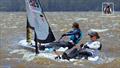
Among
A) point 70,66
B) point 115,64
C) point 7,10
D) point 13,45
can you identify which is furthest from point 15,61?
point 7,10

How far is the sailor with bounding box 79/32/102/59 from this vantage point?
1652 cm

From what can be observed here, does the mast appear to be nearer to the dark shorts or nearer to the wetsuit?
the dark shorts

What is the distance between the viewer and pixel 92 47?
54.3 ft

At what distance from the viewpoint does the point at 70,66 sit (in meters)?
16.4

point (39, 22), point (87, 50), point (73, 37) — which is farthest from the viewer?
point (73, 37)

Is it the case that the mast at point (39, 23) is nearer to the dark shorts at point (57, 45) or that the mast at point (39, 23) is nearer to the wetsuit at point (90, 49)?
the dark shorts at point (57, 45)

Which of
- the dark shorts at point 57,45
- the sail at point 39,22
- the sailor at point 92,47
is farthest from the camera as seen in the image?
the dark shorts at point 57,45

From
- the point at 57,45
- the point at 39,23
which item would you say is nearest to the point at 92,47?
the point at 57,45

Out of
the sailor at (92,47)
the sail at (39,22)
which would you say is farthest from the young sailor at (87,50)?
the sail at (39,22)

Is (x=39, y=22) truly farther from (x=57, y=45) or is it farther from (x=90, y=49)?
(x=90, y=49)

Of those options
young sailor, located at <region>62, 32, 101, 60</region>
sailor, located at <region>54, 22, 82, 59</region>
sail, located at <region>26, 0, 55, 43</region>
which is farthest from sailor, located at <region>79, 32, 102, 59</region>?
sail, located at <region>26, 0, 55, 43</region>

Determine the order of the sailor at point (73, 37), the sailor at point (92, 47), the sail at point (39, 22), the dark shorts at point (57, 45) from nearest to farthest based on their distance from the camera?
the sailor at point (92, 47) → the sail at point (39, 22) → the sailor at point (73, 37) → the dark shorts at point (57, 45)

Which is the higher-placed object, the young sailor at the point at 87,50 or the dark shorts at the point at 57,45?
the young sailor at the point at 87,50

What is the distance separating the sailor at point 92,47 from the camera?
16516mm
